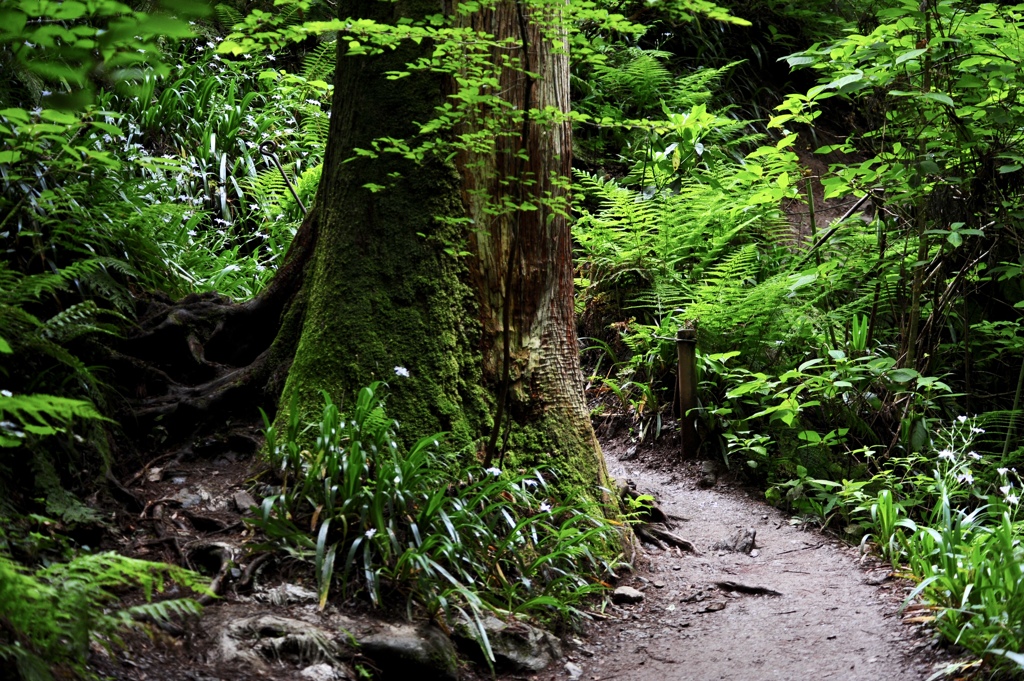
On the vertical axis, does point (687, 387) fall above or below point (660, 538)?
above

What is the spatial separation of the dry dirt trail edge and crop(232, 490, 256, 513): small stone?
1694 mm

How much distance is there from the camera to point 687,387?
644 centimetres

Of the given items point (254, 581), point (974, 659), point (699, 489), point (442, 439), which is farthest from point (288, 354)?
point (974, 659)

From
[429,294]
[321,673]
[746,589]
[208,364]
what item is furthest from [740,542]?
[208,364]

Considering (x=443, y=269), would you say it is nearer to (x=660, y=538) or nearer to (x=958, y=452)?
(x=660, y=538)

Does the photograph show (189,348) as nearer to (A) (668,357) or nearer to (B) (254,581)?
(B) (254,581)

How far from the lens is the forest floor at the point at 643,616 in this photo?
3.07 meters

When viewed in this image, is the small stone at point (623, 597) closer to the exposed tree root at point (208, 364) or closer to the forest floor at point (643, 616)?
the forest floor at point (643, 616)

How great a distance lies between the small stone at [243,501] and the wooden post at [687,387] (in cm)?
361

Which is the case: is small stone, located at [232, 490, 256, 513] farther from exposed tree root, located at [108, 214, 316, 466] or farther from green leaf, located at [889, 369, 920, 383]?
green leaf, located at [889, 369, 920, 383]

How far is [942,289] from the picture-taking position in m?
6.16

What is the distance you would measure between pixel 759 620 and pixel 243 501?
2769 mm

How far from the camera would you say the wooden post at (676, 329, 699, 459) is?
6.30 m

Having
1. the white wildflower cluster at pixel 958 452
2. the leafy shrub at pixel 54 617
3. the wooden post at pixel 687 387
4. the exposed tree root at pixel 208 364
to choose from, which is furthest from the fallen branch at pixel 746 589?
the leafy shrub at pixel 54 617
